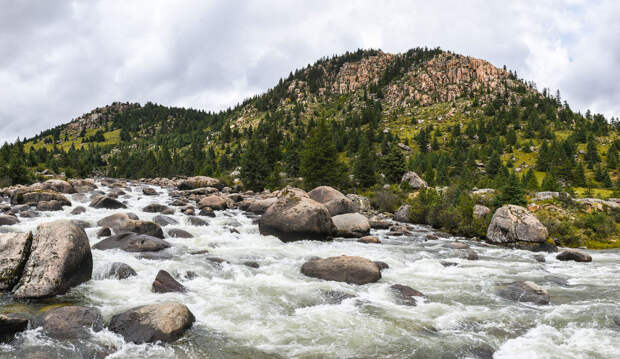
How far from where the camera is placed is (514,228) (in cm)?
2775

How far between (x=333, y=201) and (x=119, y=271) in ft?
75.9

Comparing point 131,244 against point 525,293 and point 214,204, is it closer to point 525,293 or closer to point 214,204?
point 525,293

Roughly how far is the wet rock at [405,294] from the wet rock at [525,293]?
3607 millimetres

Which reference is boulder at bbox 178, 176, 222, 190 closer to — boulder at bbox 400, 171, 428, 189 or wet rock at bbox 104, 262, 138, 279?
boulder at bbox 400, 171, 428, 189

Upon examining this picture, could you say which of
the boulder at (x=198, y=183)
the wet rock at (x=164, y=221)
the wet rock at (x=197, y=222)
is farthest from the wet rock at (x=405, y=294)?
the boulder at (x=198, y=183)

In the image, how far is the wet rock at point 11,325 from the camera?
869 cm

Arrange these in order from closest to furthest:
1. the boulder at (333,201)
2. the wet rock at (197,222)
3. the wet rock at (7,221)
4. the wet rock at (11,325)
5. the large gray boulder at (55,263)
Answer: the wet rock at (11,325) → the large gray boulder at (55,263) → the wet rock at (7,221) → the wet rock at (197,222) → the boulder at (333,201)

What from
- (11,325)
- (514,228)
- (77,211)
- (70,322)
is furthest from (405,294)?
(77,211)

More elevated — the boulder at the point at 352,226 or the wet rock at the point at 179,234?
the boulder at the point at 352,226

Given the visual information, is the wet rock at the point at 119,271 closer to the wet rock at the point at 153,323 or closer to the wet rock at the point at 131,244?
the wet rock at the point at 131,244

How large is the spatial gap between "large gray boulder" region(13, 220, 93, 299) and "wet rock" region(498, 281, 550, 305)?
657 inches

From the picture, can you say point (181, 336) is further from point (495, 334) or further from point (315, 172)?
point (315, 172)

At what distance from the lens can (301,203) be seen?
2627cm

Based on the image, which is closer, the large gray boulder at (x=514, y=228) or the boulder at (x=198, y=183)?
the large gray boulder at (x=514, y=228)
